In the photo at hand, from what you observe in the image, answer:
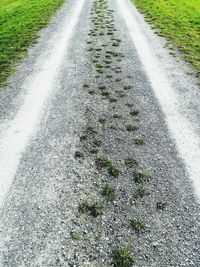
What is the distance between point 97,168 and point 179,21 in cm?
1979

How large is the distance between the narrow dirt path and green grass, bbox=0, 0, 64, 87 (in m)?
1.55

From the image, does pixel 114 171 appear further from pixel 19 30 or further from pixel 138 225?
pixel 19 30

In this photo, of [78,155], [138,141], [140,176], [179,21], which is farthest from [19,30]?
[140,176]

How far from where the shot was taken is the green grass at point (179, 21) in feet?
57.9

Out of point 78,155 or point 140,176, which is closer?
point 140,176

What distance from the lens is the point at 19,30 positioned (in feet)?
71.4

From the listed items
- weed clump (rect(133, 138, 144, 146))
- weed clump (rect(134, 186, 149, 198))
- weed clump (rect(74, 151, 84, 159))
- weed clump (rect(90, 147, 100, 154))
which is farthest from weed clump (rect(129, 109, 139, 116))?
weed clump (rect(134, 186, 149, 198))

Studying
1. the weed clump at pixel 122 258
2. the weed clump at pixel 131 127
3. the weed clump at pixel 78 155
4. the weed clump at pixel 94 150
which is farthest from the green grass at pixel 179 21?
the weed clump at pixel 122 258

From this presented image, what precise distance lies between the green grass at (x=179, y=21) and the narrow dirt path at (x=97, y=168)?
3.02 meters

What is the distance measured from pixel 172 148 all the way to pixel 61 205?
3.76 meters

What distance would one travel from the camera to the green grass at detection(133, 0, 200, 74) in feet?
57.9

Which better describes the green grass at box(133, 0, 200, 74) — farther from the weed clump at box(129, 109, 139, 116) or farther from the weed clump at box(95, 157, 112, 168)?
the weed clump at box(95, 157, 112, 168)

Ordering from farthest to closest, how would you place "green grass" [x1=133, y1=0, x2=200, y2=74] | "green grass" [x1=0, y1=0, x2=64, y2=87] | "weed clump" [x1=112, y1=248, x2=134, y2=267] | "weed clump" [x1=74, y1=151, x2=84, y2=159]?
"green grass" [x1=133, y1=0, x2=200, y2=74], "green grass" [x1=0, y1=0, x2=64, y2=87], "weed clump" [x1=74, y1=151, x2=84, y2=159], "weed clump" [x1=112, y1=248, x2=134, y2=267]

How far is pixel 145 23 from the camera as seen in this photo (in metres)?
24.0
